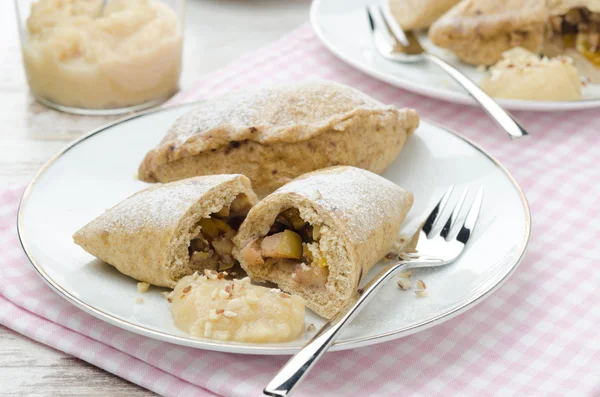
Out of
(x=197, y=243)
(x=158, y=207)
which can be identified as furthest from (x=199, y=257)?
(x=158, y=207)

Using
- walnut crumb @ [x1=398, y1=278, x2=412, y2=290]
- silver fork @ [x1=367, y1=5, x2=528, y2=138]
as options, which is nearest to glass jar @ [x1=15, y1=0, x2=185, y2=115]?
silver fork @ [x1=367, y1=5, x2=528, y2=138]

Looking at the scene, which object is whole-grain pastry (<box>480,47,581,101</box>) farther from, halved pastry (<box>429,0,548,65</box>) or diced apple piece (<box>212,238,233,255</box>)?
diced apple piece (<box>212,238,233,255</box>)

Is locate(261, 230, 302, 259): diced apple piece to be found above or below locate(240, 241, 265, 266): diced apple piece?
above

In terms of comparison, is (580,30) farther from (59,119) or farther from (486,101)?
(59,119)

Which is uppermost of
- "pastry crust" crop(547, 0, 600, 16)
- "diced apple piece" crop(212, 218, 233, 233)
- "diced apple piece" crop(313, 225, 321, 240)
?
"pastry crust" crop(547, 0, 600, 16)

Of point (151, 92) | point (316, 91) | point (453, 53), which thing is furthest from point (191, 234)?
point (453, 53)

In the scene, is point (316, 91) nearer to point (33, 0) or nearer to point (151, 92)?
point (151, 92)
